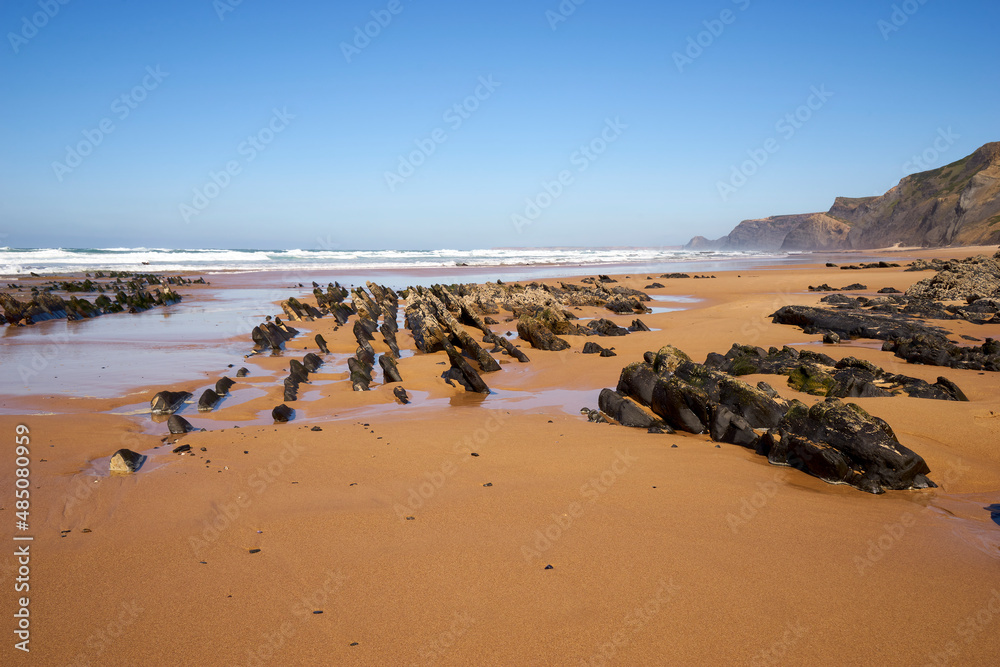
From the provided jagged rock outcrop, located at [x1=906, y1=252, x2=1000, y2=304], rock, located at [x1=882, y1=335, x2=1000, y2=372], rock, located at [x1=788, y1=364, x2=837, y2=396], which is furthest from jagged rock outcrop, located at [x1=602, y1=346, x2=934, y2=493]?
jagged rock outcrop, located at [x1=906, y1=252, x2=1000, y2=304]

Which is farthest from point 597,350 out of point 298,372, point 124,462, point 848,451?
point 124,462

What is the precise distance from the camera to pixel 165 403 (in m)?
7.54

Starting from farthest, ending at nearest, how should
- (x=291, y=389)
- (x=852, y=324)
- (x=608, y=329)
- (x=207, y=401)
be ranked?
(x=608, y=329), (x=852, y=324), (x=291, y=389), (x=207, y=401)

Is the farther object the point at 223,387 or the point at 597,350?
the point at 597,350

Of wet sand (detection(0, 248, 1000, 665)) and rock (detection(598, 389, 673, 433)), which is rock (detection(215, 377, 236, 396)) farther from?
rock (detection(598, 389, 673, 433))

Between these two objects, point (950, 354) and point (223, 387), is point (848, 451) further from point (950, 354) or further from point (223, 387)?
point (223, 387)

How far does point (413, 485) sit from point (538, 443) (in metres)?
1.72

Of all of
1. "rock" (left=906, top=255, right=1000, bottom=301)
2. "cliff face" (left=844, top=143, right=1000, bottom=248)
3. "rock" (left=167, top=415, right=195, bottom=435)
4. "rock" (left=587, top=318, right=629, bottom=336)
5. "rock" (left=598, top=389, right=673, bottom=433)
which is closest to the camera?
"rock" (left=167, top=415, right=195, bottom=435)

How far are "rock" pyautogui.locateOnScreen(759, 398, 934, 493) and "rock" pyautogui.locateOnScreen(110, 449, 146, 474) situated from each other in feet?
20.7

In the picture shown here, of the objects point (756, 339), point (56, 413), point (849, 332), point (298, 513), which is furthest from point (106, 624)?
point (849, 332)

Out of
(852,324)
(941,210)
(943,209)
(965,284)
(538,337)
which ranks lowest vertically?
(852,324)

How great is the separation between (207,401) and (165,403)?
533mm

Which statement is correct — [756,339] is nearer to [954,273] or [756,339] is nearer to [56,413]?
[954,273]

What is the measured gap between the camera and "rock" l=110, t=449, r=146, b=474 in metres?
5.10
